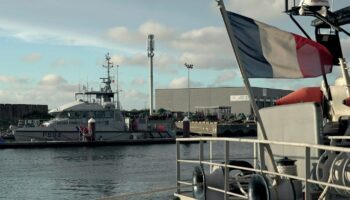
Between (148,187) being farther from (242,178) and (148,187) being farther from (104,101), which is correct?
(104,101)

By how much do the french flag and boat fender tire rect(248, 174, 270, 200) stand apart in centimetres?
224

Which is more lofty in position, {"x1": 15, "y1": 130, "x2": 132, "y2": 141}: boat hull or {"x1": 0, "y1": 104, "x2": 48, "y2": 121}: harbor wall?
{"x1": 0, "y1": 104, "x2": 48, "y2": 121}: harbor wall

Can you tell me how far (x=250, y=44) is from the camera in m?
9.88

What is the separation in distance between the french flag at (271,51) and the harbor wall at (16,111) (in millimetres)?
147443

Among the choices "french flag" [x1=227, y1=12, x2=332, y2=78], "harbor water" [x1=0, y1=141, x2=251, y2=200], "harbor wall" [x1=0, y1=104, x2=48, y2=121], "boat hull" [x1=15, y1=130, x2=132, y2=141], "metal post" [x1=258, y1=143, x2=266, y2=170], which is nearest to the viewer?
"metal post" [x1=258, y1=143, x2=266, y2=170]

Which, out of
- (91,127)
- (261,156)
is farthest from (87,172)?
(261,156)

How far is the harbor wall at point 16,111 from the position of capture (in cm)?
15600

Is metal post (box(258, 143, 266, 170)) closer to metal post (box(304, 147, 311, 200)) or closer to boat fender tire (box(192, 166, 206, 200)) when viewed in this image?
metal post (box(304, 147, 311, 200))

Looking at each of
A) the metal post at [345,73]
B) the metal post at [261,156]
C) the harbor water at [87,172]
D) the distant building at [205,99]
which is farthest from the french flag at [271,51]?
the distant building at [205,99]

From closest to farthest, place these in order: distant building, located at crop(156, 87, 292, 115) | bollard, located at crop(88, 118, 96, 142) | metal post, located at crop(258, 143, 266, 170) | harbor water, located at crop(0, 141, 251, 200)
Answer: metal post, located at crop(258, 143, 266, 170) → harbor water, located at crop(0, 141, 251, 200) → bollard, located at crop(88, 118, 96, 142) → distant building, located at crop(156, 87, 292, 115)

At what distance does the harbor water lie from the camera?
33281 millimetres

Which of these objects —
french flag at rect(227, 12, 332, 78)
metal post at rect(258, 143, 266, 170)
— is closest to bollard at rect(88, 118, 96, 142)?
french flag at rect(227, 12, 332, 78)

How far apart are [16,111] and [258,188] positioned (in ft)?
527

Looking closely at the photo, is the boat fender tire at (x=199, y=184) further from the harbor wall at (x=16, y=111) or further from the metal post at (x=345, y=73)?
the harbor wall at (x=16, y=111)
